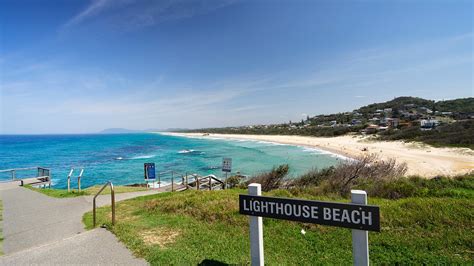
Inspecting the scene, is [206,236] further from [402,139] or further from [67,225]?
[402,139]

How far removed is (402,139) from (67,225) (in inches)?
1865

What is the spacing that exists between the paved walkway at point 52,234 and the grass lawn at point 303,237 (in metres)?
0.39

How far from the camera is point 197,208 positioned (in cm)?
671

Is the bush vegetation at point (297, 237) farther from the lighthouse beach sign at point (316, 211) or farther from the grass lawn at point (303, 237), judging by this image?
the lighthouse beach sign at point (316, 211)

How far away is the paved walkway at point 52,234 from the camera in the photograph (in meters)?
4.43

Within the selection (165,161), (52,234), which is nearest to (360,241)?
(52,234)

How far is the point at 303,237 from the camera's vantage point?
4805 millimetres

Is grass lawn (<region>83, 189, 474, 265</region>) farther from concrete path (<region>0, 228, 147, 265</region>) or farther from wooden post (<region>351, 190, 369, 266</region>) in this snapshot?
wooden post (<region>351, 190, 369, 266</region>)

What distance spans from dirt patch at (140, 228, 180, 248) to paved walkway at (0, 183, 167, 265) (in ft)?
1.58

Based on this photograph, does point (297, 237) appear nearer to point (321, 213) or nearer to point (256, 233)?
Answer: point (256, 233)

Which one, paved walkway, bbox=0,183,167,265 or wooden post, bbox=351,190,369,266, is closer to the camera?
wooden post, bbox=351,190,369,266

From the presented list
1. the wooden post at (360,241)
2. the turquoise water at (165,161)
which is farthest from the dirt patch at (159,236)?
the turquoise water at (165,161)

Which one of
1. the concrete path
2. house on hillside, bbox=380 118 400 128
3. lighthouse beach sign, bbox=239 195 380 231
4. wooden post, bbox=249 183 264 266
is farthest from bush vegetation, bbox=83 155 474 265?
house on hillside, bbox=380 118 400 128

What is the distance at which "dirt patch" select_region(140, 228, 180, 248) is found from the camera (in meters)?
4.88
